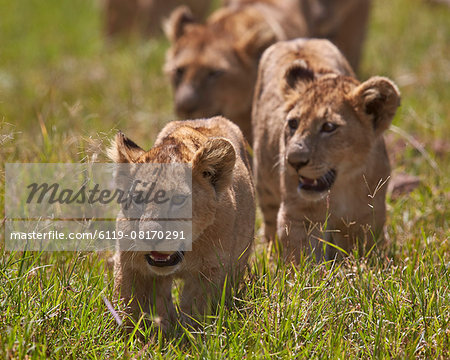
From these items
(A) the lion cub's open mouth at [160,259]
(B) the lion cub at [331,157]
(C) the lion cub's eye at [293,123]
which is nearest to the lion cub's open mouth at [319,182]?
(B) the lion cub at [331,157]

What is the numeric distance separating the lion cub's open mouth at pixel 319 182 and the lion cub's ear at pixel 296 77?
2.72ft

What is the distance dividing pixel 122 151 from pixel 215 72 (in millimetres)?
4369

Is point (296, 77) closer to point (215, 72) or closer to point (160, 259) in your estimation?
point (160, 259)

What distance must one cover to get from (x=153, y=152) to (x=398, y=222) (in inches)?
101

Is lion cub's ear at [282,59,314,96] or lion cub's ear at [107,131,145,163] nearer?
lion cub's ear at [107,131,145,163]

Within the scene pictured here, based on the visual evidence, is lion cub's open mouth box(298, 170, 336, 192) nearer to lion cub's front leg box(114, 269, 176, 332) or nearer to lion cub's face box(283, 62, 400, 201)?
Result: lion cub's face box(283, 62, 400, 201)

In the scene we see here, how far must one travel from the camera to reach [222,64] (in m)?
8.80

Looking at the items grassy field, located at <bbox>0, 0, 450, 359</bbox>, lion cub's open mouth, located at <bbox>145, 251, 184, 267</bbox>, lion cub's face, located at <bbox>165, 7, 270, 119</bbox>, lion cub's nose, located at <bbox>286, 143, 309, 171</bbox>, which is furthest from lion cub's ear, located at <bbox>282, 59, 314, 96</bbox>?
lion cub's face, located at <bbox>165, 7, 270, 119</bbox>

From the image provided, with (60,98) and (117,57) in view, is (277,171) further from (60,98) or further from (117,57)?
(117,57)

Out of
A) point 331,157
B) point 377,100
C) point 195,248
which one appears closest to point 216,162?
point 195,248

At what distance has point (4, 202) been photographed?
5602 mm

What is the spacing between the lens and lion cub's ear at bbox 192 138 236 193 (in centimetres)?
443

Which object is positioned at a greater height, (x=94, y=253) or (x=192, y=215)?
(x=192, y=215)

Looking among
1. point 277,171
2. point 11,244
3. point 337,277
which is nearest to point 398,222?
point 277,171
